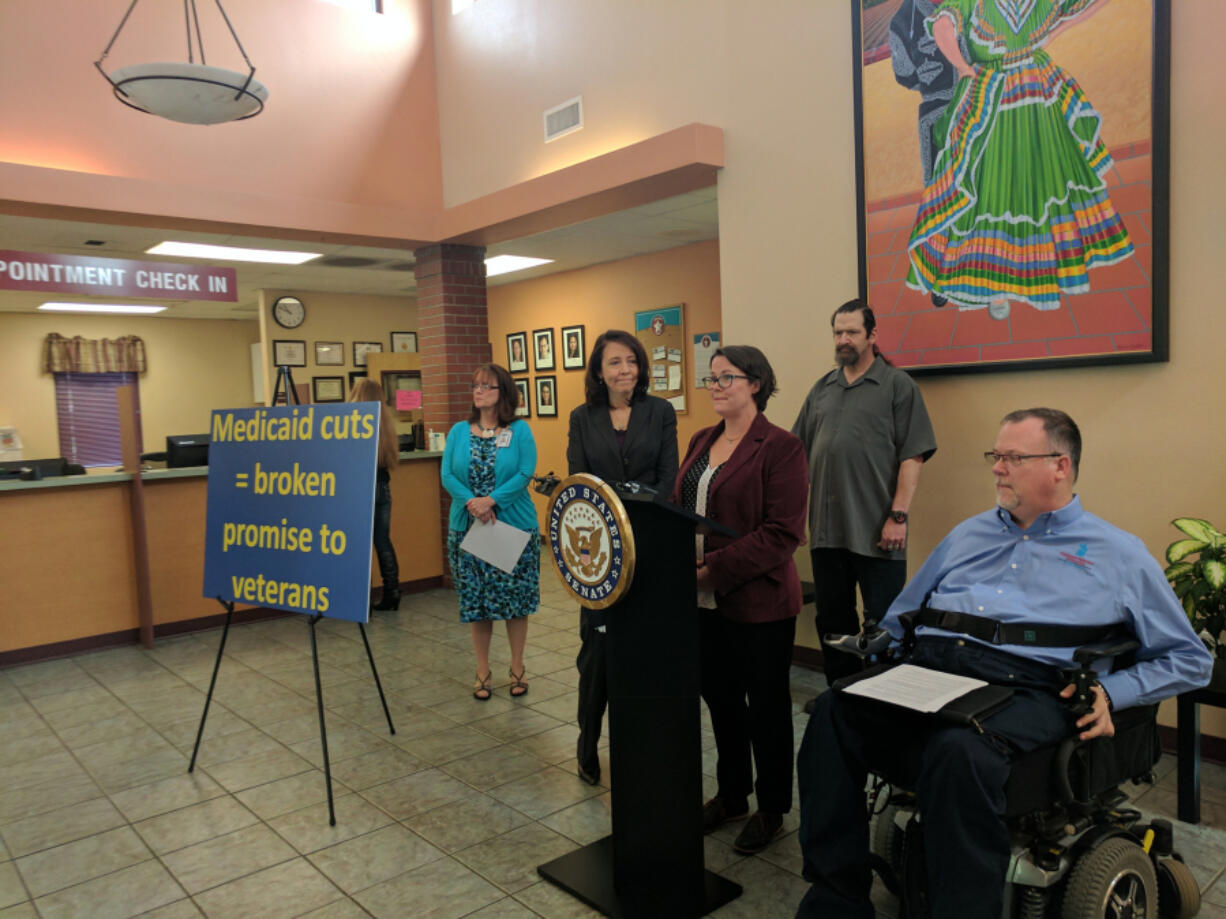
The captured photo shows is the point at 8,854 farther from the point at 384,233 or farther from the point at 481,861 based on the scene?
the point at 384,233

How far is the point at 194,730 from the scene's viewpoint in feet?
12.2

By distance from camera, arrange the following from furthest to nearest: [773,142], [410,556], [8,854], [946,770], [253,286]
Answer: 1. [253,286]
2. [410,556]
3. [773,142]
4. [8,854]
5. [946,770]

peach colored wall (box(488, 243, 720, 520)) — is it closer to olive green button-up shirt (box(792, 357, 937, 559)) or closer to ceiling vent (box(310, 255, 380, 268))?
ceiling vent (box(310, 255, 380, 268))

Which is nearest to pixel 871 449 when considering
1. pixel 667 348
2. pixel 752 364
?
pixel 752 364

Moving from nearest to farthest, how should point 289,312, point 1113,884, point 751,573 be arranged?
point 1113,884 < point 751,573 < point 289,312

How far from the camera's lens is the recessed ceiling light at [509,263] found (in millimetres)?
7617

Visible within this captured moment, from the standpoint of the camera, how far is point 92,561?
5145 mm

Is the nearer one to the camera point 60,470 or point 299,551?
point 299,551

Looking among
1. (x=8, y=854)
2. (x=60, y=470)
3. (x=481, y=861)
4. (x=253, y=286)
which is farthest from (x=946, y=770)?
(x=253, y=286)

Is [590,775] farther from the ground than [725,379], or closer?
closer

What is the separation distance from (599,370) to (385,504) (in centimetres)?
307

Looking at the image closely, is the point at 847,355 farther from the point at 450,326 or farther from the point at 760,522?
the point at 450,326

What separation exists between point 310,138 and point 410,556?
302 centimetres

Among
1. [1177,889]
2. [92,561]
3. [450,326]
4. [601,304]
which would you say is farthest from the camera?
[601,304]
